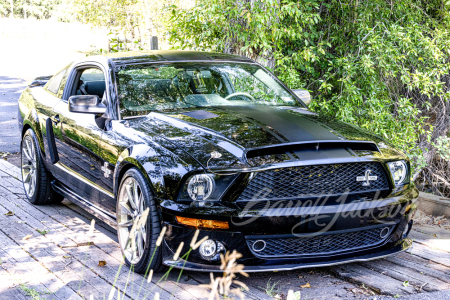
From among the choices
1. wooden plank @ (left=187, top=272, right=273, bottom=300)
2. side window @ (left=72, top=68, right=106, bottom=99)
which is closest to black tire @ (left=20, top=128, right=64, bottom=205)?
side window @ (left=72, top=68, right=106, bottom=99)

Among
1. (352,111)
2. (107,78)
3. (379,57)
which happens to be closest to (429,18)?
(379,57)

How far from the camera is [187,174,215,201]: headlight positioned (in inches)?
125

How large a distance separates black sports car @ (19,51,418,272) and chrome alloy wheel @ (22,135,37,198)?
40.3 inches

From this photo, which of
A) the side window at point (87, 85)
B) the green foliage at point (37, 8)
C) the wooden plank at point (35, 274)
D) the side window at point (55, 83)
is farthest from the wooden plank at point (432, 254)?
the green foliage at point (37, 8)

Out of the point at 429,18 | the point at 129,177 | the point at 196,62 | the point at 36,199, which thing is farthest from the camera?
the point at 429,18

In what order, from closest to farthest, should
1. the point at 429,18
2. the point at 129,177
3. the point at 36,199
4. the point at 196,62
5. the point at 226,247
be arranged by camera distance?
1. the point at 226,247
2. the point at 129,177
3. the point at 196,62
4. the point at 36,199
5. the point at 429,18

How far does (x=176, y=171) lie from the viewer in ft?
10.6

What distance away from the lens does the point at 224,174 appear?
316 cm

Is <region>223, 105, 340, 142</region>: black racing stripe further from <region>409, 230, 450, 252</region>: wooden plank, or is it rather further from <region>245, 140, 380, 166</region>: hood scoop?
<region>409, 230, 450, 252</region>: wooden plank

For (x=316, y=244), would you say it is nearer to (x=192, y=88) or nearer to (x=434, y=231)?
(x=192, y=88)

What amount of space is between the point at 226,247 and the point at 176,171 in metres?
0.57

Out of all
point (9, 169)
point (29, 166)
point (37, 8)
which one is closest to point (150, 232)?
point (29, 166)

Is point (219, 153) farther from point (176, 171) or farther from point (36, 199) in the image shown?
point (36, 199)

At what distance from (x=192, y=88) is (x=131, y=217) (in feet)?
4.36
